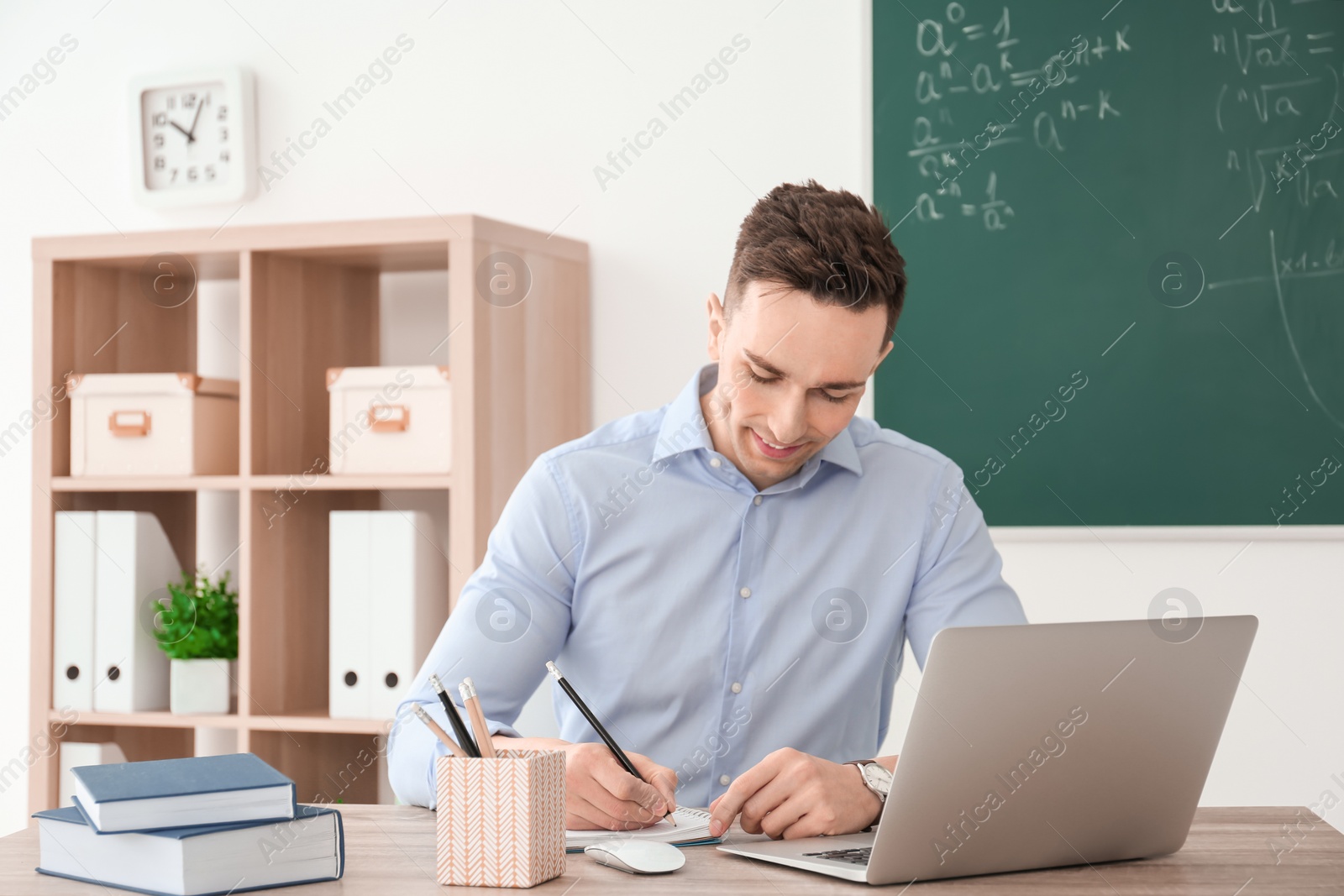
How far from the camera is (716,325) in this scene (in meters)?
1.44

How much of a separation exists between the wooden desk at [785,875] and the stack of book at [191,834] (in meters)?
0.02

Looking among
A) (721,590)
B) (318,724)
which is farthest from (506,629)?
(318,724)

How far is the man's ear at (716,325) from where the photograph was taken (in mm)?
1433

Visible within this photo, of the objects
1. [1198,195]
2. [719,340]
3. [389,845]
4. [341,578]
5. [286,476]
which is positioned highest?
[1198,195]

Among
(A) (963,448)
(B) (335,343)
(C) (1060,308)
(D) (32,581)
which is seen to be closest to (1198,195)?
(C) (1060,308)

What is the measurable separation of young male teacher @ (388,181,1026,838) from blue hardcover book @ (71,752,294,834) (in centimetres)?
42

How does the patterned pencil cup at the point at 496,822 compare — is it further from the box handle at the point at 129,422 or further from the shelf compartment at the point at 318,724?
the box handle at the point at 129,422

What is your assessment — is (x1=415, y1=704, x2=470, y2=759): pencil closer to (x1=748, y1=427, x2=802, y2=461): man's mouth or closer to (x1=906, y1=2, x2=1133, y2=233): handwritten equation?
(x1=748, y1=427, x2=802, y2=461): man's mouth

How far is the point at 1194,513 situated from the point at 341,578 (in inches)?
61.5

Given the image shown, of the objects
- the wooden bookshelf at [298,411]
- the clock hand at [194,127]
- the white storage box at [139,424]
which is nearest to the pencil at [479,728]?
the wooden bookshelf at [298,411]

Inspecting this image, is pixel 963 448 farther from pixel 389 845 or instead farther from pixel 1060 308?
pixel 389 845

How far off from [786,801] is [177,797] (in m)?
0.51

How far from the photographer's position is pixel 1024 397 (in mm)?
2268

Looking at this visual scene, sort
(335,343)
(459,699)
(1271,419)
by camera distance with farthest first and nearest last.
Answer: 1. (335,343)
2. (1271,419)
3. (459,699)
